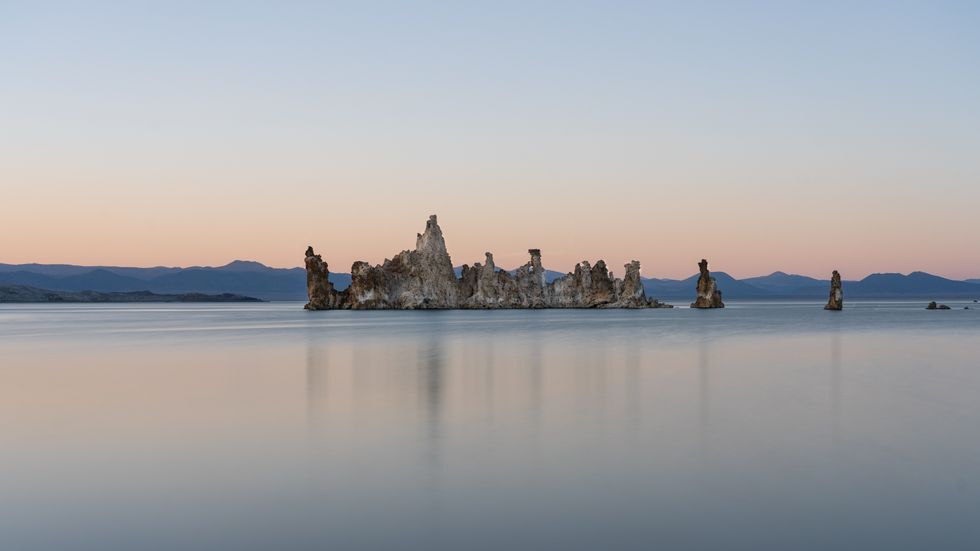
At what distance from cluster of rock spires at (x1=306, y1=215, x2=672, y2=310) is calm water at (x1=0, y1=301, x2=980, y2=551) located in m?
103

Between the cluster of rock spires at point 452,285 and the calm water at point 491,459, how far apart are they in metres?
103

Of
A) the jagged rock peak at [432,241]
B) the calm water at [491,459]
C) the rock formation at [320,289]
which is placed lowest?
the calm water at [491,459]

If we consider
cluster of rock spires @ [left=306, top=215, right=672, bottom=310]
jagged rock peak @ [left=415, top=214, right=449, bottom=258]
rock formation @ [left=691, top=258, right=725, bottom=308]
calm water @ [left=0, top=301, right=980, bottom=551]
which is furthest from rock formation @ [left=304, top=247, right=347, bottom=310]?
calm water @ [left=0, top=301, right=980, bottom=551]

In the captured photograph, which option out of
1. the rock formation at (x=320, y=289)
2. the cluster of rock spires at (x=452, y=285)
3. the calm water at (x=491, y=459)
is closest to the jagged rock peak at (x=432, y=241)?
the cluster of rock spires at (x=452, y=285)

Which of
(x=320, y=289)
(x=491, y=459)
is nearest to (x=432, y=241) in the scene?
(x=320, y=289)

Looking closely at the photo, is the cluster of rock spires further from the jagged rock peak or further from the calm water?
the calm water

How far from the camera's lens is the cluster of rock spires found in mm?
132375

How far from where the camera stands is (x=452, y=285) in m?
139

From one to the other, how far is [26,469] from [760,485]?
10561 mm

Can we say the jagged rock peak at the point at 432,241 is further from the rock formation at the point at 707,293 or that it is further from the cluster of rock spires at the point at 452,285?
the rock formation at the point at 707,293

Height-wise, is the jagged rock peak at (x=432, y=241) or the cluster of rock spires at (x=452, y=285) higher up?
the jagged rock peak at (x=432, y=241)

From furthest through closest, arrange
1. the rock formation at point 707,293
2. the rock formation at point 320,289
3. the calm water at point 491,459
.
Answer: the rock formation at point 707,293 < the rock formation at point 320,289 < the calm water at point 491,459

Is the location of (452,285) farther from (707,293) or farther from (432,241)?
(707,293)

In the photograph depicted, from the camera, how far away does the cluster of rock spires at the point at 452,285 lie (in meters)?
132
